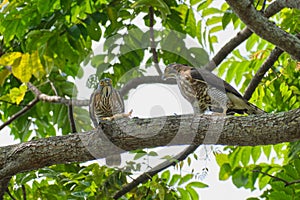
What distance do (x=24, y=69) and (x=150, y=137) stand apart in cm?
177

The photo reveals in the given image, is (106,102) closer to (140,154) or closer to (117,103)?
(117,103)

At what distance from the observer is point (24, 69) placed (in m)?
5.20

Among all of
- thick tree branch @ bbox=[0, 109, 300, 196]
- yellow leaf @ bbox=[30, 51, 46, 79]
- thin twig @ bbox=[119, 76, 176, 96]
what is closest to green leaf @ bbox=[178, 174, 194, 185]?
thin twig @ bbox=[119, 76, 176, 96]

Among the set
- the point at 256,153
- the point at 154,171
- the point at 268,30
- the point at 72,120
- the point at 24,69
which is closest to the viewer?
the point at 268,30

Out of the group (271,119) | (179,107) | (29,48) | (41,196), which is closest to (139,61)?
(179,107)

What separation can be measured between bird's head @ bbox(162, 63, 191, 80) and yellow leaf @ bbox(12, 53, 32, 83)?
3.67ft

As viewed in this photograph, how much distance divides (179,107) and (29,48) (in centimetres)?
129

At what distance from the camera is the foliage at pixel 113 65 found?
4743 mm

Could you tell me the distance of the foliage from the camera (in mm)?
4743

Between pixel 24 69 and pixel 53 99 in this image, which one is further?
pixel 53 99

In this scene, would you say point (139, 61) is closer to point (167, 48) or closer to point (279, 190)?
point (167, 48)

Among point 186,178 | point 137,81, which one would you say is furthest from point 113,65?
point 186,178

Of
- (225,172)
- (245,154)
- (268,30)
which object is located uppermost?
(268,30)

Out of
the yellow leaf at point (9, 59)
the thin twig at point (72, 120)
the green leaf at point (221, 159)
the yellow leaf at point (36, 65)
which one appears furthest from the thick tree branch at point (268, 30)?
the thin twig at point (72, 120)
